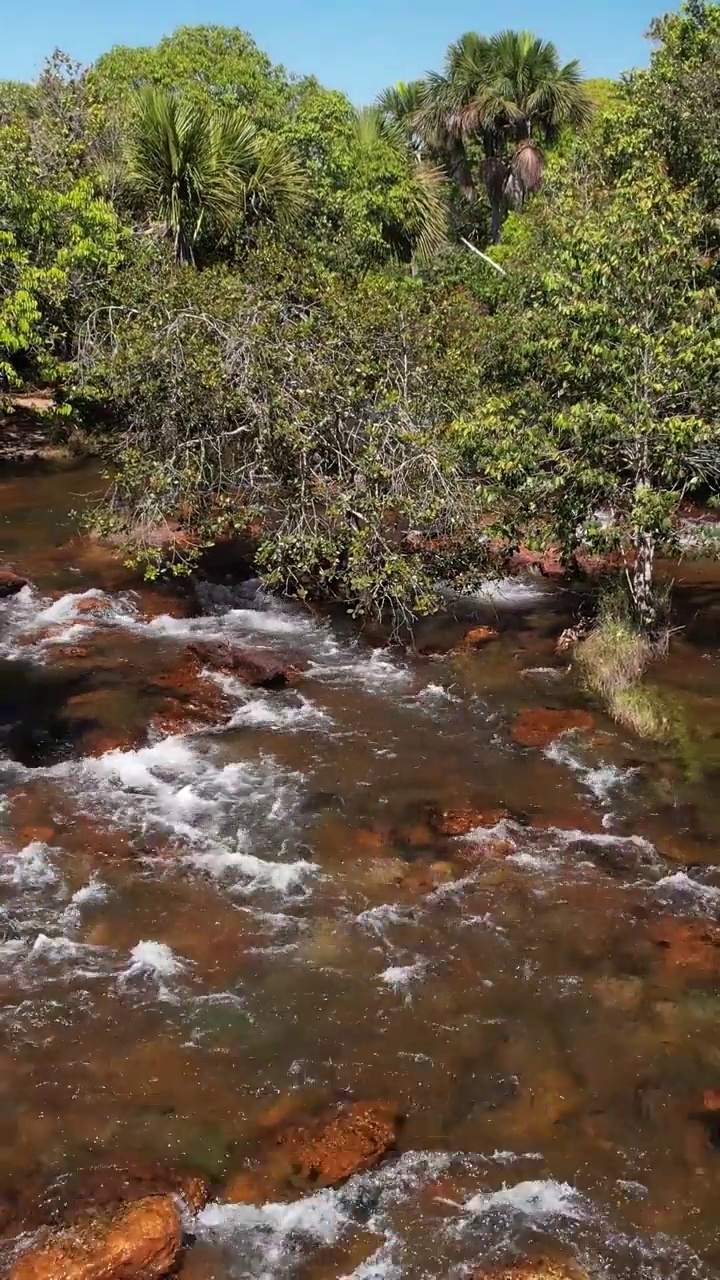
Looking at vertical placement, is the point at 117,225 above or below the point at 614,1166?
above

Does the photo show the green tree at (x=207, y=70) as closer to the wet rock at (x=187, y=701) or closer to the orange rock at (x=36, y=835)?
the wet rock at (x=187, y=701)

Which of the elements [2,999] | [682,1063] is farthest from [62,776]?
[682,1063]

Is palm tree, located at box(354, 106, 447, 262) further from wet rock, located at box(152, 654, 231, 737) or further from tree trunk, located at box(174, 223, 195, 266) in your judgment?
wet rock, located at box(152, 654, 231, 737)

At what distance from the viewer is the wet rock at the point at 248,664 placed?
1290 cm

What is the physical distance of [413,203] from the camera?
81.1ft

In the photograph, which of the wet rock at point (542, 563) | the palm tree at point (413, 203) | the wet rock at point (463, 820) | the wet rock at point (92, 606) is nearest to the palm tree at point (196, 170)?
the palm tree at point (413, 203)

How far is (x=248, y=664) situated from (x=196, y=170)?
11168mm

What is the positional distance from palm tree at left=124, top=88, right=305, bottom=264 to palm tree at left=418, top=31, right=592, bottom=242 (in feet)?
38.4

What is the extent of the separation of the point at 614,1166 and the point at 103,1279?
3207mm

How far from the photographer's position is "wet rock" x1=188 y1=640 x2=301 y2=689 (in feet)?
42.3

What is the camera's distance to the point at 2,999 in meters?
7.52

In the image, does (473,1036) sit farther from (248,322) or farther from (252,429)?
(248,322)

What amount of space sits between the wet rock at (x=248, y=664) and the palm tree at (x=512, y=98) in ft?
71.5

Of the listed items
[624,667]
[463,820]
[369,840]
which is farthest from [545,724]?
[369,840]
